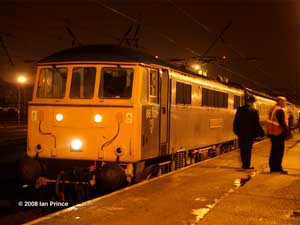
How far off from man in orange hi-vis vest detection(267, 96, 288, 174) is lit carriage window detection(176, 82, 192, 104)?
8.11 feet

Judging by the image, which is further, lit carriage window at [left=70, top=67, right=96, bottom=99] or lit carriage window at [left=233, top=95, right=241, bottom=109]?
lit carriage window at [left=233, top=95, right=241, bottom=109]

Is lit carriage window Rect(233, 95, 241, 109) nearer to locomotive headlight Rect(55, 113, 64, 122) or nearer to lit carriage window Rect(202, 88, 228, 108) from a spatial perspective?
lit carriage window Rect(202, 88, 228, 108)

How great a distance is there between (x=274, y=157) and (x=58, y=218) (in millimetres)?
6351

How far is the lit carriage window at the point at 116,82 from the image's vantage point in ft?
34.3

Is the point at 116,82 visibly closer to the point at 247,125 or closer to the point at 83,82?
the point at 83,82

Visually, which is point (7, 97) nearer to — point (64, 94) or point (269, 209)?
point (64, 94)

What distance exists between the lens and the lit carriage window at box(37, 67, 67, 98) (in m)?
10.8

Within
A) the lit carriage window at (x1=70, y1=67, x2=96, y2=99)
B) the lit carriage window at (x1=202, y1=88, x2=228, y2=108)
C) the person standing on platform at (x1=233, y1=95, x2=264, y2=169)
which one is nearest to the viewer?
the lit carriage window at (x1=70, y1=67, x2=96, y2=99)

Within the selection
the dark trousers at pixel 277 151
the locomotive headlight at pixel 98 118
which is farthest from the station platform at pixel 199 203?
the locomotive headlight at pixel 98 118

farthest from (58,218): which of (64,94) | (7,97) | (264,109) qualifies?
(7,97)

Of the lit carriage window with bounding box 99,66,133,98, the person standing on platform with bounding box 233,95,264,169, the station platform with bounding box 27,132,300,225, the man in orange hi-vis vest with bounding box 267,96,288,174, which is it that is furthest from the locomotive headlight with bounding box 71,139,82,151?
the man in orange hi-vis vest with bounding box 267,96,288,174

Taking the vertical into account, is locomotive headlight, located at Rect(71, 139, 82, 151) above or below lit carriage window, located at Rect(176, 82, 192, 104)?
below

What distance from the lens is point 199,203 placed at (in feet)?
26.3

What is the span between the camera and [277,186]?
9.82 meters
